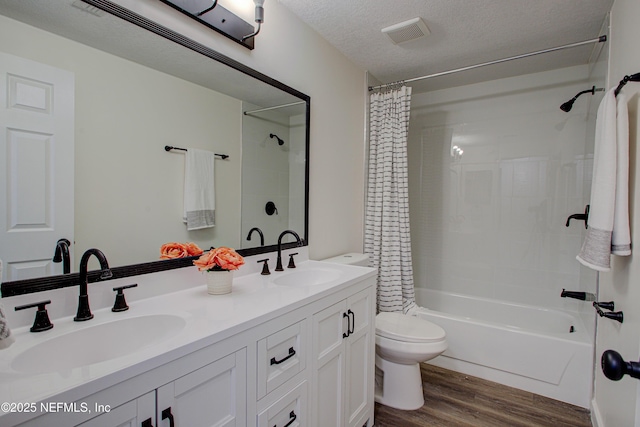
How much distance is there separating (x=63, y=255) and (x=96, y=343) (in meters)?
0.30

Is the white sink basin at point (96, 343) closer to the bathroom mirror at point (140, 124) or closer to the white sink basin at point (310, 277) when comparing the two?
the bathroom mirror at point (140, 124)

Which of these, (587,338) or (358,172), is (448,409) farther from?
(358,172)

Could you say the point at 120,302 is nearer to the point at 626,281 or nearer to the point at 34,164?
the point at 34,164

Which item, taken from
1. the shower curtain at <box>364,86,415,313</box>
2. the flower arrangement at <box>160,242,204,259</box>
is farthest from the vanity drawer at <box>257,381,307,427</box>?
the shower curtain at <box>364,86,415,313</box>

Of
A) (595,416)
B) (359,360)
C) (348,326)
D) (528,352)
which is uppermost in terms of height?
(348,326)

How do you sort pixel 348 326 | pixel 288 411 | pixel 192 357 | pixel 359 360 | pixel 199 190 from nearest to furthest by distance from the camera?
pixel 192 357 < pixel 288 411 < pixel 199 190 < pixel 348 326 < pixel 359 360

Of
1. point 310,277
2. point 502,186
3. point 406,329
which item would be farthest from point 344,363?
point 502,186

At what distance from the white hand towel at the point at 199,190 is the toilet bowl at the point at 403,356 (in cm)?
133

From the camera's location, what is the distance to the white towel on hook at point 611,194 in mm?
1168

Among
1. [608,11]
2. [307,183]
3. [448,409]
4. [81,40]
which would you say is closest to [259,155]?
[307,183]

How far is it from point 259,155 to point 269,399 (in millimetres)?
1213

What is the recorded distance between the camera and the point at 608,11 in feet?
5.90

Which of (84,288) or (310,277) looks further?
(310,277)

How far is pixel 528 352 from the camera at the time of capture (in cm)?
216
